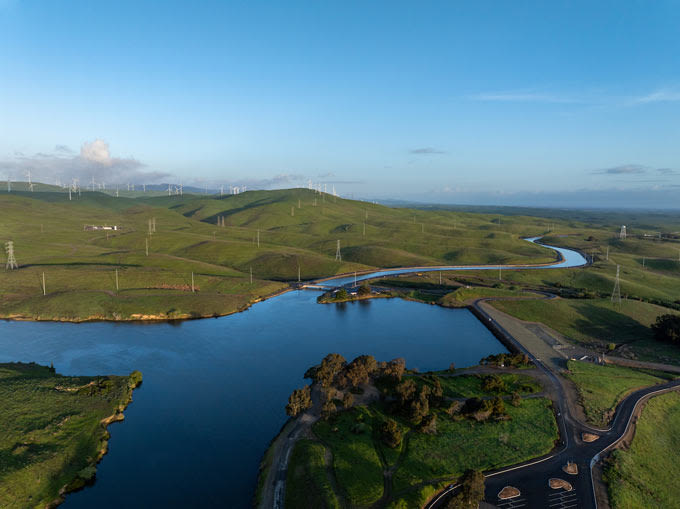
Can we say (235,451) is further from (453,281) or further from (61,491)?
(453,281)

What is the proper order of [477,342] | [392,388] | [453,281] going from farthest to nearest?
[453,281], [477,342], [392,388]

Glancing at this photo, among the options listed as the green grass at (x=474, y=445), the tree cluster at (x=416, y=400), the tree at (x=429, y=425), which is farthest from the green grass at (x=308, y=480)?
the tree at (x=429, y=425)


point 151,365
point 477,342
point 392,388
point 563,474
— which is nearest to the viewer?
point 563,474

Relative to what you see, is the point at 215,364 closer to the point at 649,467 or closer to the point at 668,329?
the point at 649,467

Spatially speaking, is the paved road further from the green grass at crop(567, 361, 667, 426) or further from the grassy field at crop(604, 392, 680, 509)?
the grassy field at crop(604, 392, 680, 509)

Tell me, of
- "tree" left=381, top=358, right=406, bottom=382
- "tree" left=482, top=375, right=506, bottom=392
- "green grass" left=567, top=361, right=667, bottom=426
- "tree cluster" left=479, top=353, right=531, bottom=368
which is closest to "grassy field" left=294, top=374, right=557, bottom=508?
"tree" left=482, top=375, right=506, bottom=392

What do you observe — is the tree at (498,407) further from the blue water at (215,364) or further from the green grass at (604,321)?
the green grass at (604,321)

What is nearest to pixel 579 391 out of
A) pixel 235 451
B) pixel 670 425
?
pixel 670 425
